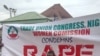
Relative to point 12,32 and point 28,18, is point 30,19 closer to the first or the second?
point 28,18

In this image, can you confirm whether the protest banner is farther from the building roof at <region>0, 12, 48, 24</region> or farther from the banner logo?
the building roof at <region>0, 12, 48, 24</region>

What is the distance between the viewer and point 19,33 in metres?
7.88

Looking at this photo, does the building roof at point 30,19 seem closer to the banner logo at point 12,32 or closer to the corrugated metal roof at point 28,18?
the corrugated metal roof at point 28,18

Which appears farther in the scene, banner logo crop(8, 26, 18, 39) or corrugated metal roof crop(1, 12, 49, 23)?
corrugated metal roof crop(1, 12, 49, 23)

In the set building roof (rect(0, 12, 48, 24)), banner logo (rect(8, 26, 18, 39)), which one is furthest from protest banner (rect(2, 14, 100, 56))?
building roof (rect(0, 12, 48, 24))

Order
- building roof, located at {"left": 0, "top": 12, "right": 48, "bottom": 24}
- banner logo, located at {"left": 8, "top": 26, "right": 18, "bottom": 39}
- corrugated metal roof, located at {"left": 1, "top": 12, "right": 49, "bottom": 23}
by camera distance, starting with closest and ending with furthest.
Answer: banner logo, located at {"left": 8, "top": 26, "right": 18, "bottom": 39} < building roof, located at {"left": 0, "top": 12, "right": 48, "bottom": 24} < corrugated metal roof, located at {"left": 1, "top": 12, "right": 49, "bottom": 23}

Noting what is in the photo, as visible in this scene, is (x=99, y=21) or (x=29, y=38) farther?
(x=29, y=38)

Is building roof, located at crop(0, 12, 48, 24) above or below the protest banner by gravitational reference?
above

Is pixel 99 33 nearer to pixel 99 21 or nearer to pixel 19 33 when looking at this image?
pixel 99 21

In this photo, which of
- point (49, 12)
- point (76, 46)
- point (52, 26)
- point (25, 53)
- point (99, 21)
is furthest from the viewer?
point (49, 12)

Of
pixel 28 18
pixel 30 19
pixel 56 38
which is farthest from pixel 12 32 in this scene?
pixel 28 18

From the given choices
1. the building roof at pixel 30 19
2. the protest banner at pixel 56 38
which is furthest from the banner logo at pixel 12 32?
the building roof at pixel 30 19

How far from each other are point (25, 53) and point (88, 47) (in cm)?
169

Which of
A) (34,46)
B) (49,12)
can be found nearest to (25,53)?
(34,46)
